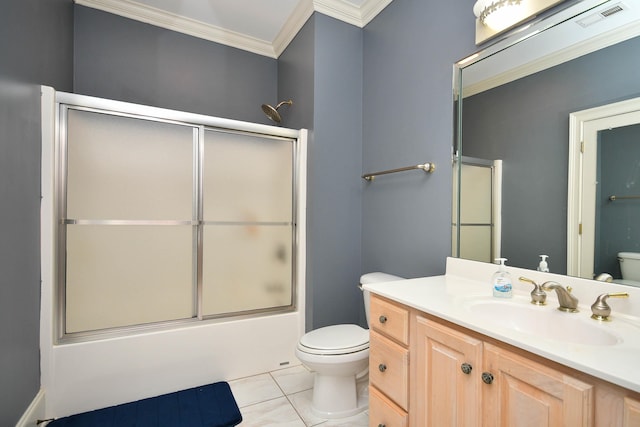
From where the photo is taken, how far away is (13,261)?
1305 millimetres

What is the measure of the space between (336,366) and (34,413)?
4.99 ft

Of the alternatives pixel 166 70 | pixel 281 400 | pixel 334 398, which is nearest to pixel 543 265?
pixel 334 398

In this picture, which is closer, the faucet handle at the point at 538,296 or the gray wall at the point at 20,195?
the faucet handle at the point at 538,296

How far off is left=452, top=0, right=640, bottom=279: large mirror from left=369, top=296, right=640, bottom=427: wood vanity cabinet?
1.93ft

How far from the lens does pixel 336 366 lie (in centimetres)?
159

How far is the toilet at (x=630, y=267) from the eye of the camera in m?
0.99

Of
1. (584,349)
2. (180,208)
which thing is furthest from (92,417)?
(584,349)

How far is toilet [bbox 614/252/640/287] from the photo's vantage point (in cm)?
99

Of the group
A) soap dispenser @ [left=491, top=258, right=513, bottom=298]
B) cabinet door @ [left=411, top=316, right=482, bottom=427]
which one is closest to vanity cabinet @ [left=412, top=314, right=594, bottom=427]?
cabinet door @ [left=411, top=316, right=482, bottom=427]

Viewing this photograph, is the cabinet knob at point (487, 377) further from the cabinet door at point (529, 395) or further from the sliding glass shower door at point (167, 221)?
the sliding glass shower door at point (167, 221)

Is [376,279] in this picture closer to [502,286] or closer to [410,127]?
[502,286]

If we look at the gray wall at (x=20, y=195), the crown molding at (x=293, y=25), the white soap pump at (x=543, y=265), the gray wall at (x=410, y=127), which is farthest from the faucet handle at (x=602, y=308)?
the crown molding at (x=293, y=25)

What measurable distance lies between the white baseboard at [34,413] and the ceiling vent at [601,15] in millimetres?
2906

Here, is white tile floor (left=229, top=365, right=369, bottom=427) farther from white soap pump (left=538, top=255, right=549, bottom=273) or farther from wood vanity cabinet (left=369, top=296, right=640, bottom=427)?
white soap pump (left=538, top=255, right=549, bottom=273)
